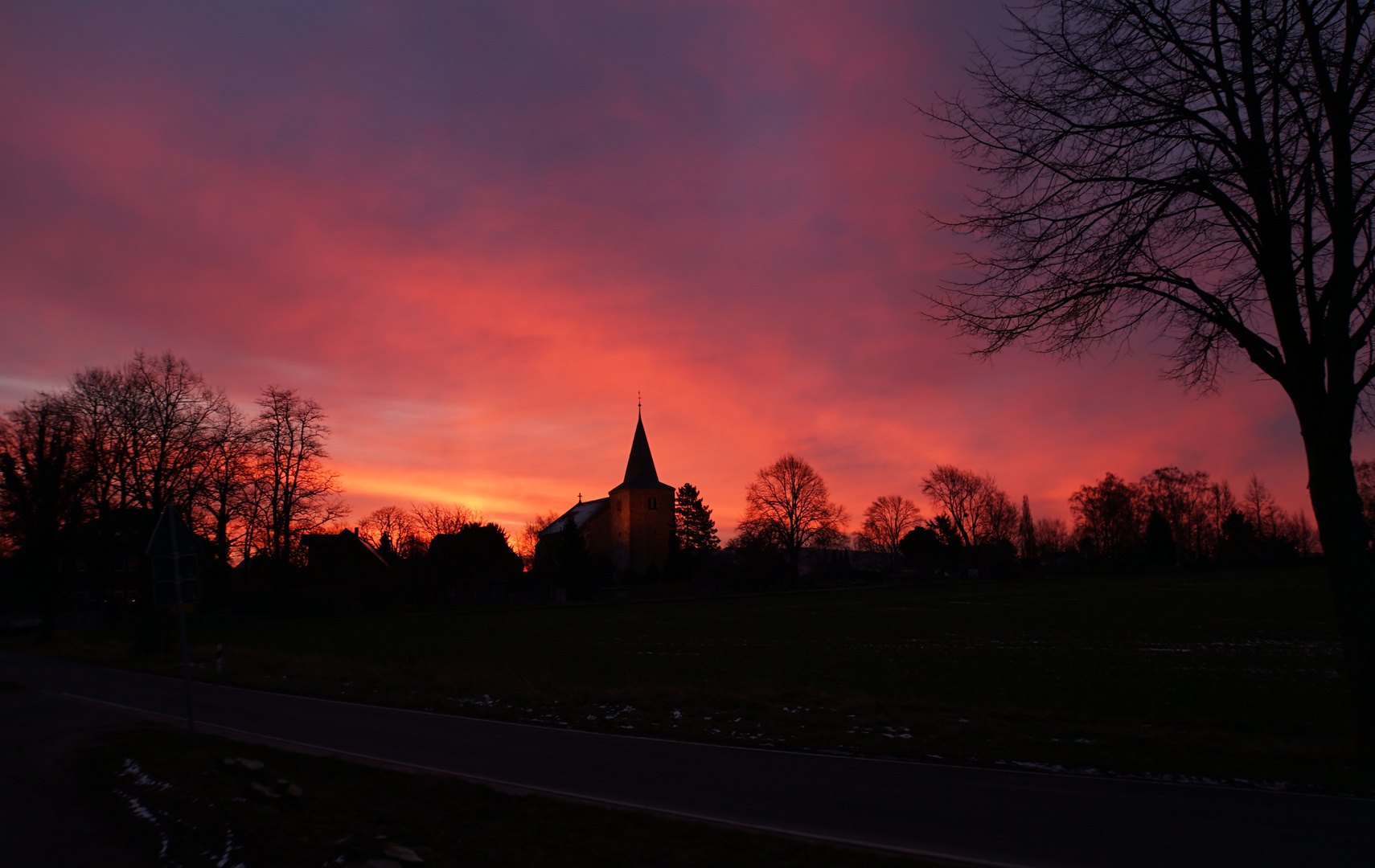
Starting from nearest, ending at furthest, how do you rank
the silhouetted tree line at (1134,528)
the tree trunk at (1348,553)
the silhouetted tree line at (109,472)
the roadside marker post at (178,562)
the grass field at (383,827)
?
the grass field at (383,827), the tree trunk at (1348,553), the roadside marker post at (178,562), the silhouetted tree line at (109,472), the silhouetted tree line at (1134,528)

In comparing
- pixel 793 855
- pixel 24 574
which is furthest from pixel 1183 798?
pixel 24 574

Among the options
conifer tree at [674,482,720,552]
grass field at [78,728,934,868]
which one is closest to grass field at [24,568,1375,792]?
grass field at [78,728,934,868]

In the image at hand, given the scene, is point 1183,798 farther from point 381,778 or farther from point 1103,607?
point 1103,607

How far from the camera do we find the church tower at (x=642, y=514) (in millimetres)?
122875

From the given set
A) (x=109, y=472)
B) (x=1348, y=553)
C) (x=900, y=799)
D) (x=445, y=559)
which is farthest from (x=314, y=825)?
(x=445, y=559)

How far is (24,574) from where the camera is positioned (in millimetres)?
47812

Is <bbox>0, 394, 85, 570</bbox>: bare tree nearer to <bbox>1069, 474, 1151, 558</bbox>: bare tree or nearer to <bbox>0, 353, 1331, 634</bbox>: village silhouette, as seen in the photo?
<bbox>0, 353, 1331, 634</bbox>: village silhouette

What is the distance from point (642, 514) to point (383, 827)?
11686 cm

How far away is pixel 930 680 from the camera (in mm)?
19469

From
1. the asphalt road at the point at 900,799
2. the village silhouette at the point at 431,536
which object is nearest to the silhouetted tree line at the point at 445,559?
the village silhouette at the point at 431,536

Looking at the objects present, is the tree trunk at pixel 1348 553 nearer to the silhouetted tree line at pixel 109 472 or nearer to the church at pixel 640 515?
the silhouetted tree line at pixel 109 472

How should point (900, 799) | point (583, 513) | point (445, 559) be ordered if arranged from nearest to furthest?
point (900, 799) < point (445, 559) < point (583, 513)

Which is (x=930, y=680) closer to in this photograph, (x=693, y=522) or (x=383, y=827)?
(x=383, y=827)

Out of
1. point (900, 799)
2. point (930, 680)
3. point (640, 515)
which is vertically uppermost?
point (640, 515)
